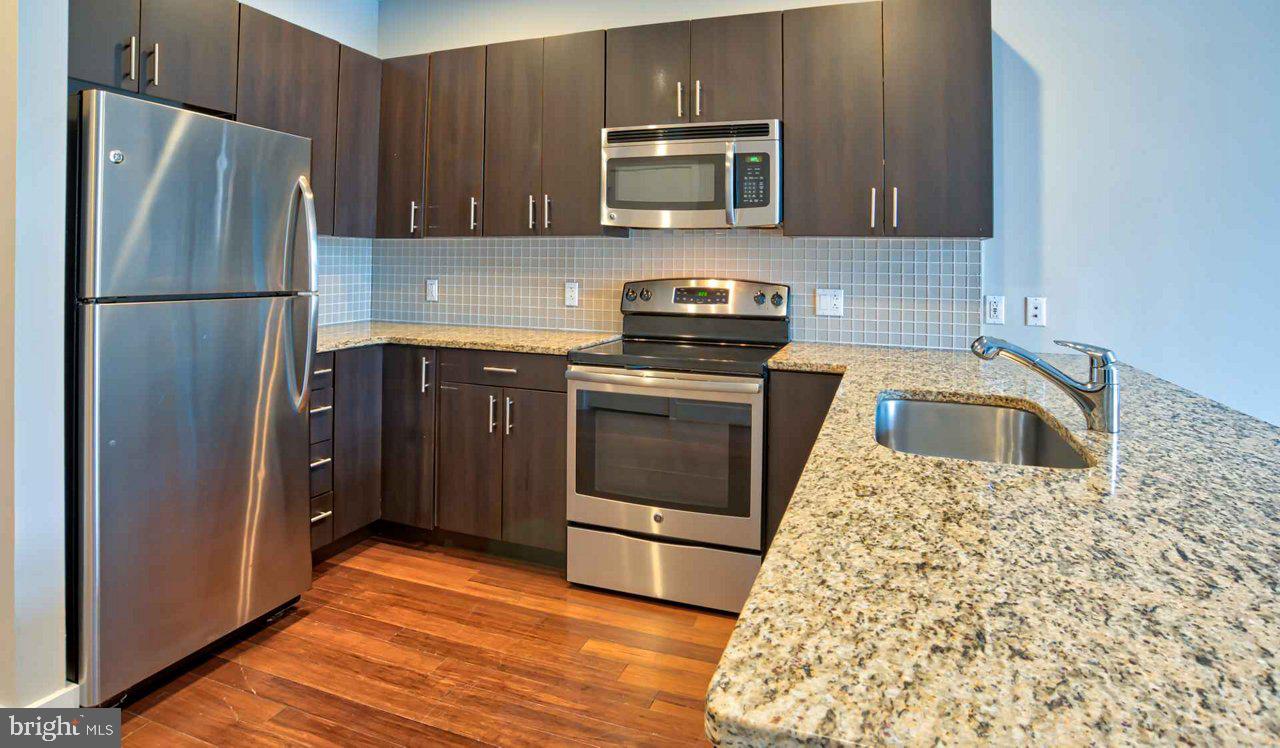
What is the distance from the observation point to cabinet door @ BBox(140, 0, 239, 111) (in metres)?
2.30

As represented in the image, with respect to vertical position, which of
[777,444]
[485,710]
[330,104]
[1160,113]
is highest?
[330,104]

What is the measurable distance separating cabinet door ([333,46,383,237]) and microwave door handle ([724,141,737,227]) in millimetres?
1688

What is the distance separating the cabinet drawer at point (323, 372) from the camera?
8.75 ft

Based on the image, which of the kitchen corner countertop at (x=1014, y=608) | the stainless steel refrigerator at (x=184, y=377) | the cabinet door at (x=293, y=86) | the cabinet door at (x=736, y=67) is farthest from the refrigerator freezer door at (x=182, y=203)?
the kitchen corner countertop at (x=1014, y=608)

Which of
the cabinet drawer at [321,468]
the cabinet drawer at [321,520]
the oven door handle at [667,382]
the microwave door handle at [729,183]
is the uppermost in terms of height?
the microwave door handle at [729,183]

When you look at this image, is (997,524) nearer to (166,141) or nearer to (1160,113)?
(166,141)

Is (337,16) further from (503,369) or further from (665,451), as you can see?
(665,451)

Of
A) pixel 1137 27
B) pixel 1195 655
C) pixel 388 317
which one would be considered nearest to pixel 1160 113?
pixel 1137 27

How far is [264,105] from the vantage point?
271 centimetres

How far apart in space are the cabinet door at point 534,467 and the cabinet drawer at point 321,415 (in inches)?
26.7

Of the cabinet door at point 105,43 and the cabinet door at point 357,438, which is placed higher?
the cabinet door at point 105,43

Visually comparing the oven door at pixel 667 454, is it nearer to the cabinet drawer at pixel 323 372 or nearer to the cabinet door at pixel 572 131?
the cabinet door at pixel 572 131

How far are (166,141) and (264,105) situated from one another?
0.95 m

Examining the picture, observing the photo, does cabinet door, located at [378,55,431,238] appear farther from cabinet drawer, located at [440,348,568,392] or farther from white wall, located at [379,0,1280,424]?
white wall, located at [379,0,1280,424]
